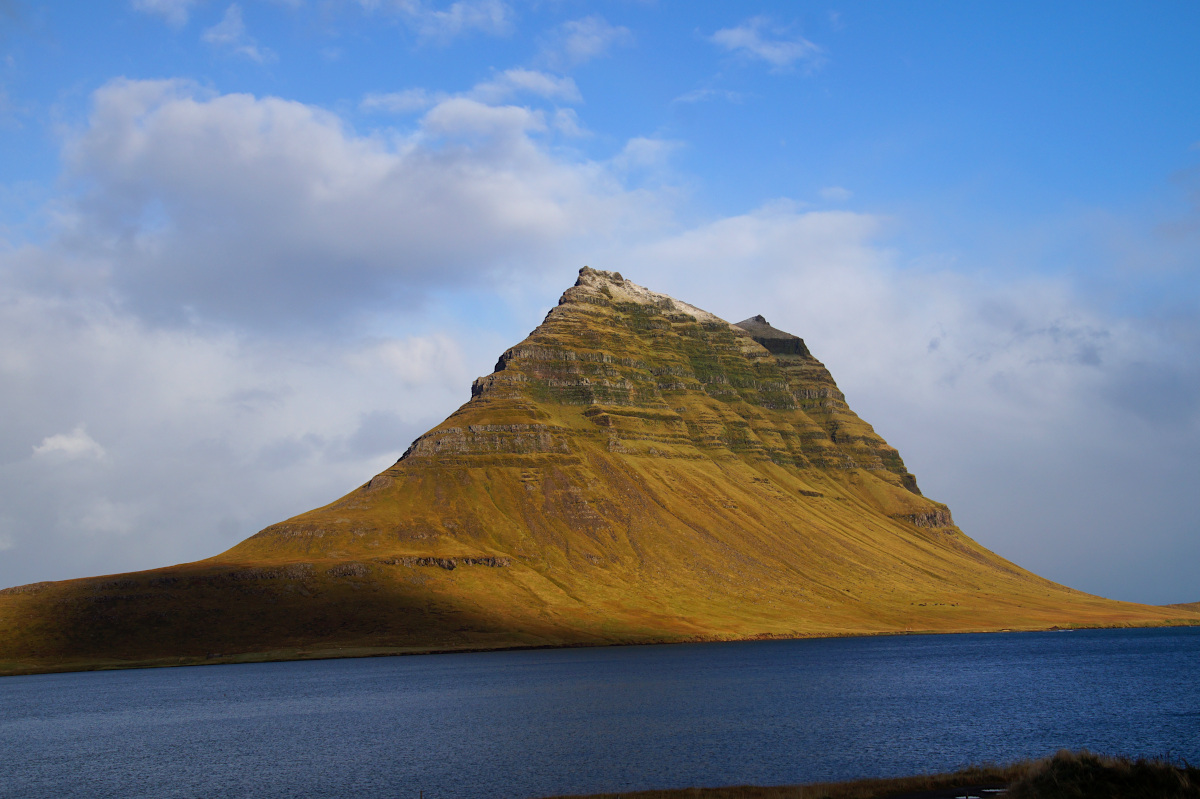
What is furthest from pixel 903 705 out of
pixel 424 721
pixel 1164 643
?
pixel 1164 643

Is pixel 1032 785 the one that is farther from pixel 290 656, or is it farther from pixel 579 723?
pixel 290 656

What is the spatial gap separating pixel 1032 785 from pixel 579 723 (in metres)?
52.3

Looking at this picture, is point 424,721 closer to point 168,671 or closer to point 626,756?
point 626,756

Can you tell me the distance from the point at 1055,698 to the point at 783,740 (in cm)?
4096

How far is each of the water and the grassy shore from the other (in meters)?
7.40

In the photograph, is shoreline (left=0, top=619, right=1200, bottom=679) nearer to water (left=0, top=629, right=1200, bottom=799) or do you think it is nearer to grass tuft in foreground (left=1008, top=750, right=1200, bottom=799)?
water (left=0, top=629, right=1200, bottom=799)

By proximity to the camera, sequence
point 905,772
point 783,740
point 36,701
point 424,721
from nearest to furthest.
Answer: point 905,772, point 783,740, point 424,721, point 36,701

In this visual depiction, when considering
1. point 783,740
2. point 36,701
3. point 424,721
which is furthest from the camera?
point 36,701

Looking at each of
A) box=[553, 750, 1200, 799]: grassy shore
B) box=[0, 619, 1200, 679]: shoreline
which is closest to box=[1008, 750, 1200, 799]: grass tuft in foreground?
box=[553, 750, 1200, 799]: grassy shore

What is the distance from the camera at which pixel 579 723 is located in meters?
84.4

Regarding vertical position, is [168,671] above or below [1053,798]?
below

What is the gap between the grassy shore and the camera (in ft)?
117

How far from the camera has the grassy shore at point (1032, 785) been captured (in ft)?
117

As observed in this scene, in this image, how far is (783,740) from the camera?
69000 mm
